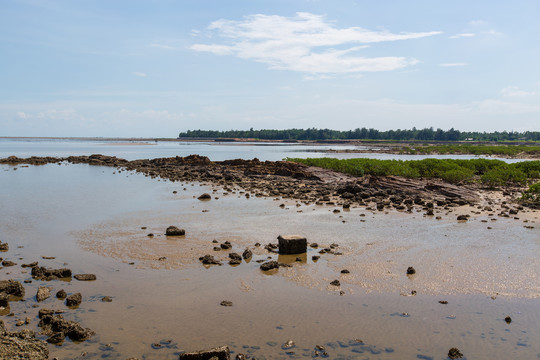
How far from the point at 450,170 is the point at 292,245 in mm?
22785

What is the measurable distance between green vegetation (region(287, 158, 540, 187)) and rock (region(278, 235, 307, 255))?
2036 centimetres

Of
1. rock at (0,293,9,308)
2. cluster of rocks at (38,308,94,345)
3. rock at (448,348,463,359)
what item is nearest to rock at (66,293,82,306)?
cluster of rocks at (38,308,94,345)

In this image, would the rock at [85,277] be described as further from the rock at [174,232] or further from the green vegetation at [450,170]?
the green vegetation at [450,170]

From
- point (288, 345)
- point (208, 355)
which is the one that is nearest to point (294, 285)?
point (288, 345)

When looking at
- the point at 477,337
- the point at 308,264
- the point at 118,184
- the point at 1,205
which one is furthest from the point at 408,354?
the point at 118,184

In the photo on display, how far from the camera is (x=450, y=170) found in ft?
103

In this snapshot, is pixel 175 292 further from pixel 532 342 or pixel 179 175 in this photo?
pixel 179 175

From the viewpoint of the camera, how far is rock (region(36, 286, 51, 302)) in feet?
29.9

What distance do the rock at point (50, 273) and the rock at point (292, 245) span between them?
591 centimetres

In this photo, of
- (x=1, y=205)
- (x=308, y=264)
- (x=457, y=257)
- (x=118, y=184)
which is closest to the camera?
(x=308, y=264)

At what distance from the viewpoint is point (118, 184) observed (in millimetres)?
32469

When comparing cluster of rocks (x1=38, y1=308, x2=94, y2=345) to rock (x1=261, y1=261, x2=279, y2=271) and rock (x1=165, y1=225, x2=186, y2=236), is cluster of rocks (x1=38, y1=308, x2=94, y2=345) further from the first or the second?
rock (x1=165, y1=225, x2=186, y2=236)

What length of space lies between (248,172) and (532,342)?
31319mm

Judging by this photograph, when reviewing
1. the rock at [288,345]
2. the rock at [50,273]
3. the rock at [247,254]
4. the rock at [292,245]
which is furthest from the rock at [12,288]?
the rock at [292,245]
